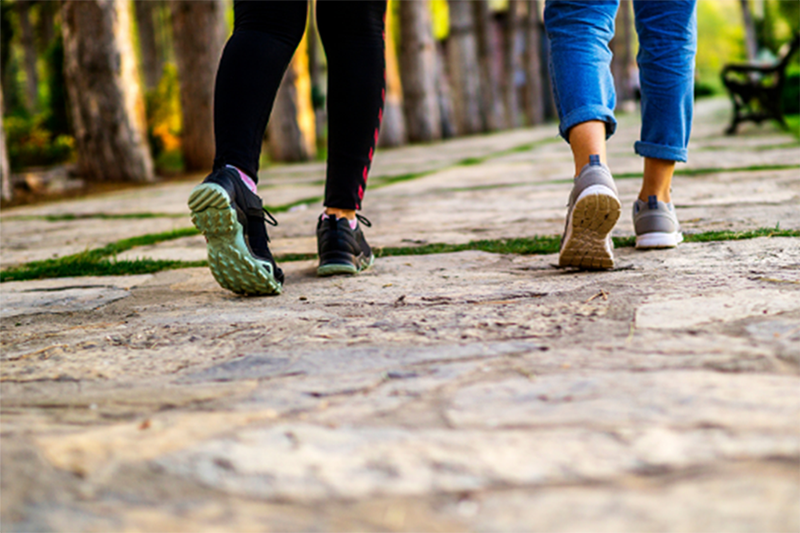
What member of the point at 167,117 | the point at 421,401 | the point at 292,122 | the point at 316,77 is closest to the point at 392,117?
the point at 292,122

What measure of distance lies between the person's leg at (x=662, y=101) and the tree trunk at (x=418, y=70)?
33.4 ft

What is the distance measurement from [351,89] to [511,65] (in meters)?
16.9

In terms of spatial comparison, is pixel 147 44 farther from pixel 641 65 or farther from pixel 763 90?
pixel 641 65

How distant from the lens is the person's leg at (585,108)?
1759 mm

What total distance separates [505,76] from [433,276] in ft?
57.7

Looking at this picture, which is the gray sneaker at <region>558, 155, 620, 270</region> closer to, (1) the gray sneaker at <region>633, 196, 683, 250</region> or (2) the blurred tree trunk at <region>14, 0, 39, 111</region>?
(1) the gray sneaker at <region>633, 196, 683, 250</region>

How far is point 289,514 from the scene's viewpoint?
2.22 feet

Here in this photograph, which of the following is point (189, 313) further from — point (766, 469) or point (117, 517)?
point (766, 469)

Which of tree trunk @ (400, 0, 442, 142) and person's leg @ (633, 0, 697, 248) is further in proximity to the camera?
tree trunk @ (400, 0, 442, 142)

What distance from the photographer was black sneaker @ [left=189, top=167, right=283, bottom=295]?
1.65 meters

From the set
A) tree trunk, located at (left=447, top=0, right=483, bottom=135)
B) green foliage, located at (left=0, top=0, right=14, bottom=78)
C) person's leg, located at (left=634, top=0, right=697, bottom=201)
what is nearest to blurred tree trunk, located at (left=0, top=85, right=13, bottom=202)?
person's leg, located at (left=634, top=0, right=697, bottom=201)

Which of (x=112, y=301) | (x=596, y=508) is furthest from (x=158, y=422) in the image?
(x=112, y=301)

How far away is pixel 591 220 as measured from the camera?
175 centimetres

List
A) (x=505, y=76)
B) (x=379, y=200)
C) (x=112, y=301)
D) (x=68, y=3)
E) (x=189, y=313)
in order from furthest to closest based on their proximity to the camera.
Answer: (x=505, y=76)
(x=68, y=3)
(x=379, y=200)
(x=112, y=301)
(x=189, y=313)
